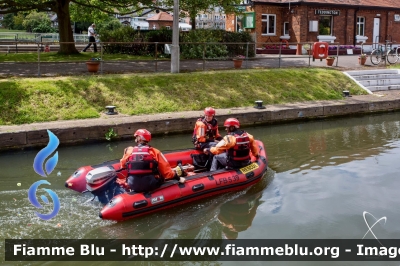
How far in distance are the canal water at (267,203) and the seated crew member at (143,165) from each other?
586mm

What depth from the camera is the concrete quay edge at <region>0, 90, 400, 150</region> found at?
11.7 meters

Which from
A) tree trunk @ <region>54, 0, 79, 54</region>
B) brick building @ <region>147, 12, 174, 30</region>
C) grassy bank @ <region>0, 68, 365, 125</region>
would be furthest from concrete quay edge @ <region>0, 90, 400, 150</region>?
brick building @ <region>147, 12, 174, 30</region>

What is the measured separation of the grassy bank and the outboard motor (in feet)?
18.0

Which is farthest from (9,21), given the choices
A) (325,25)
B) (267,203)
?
(267,203)

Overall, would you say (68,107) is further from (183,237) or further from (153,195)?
(183,237)

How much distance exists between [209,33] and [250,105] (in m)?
Result: 8.63

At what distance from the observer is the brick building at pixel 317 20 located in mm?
29672

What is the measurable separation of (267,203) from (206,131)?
2369 millimetres

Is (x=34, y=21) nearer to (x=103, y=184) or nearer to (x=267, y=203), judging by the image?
(x=103, y=184)

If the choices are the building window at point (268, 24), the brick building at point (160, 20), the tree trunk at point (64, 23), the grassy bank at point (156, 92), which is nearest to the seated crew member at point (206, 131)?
the grassy bank at point (156, 92)

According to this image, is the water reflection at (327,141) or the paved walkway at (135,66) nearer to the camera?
the water reflection at (327,141)

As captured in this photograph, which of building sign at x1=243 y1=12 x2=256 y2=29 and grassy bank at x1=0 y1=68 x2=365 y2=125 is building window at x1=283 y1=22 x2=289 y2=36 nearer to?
building sign at x1=243 y1=12 x2=256 y2=29

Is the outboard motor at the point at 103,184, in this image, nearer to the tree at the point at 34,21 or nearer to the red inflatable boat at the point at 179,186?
the red inflatable boat at the point at 179,186

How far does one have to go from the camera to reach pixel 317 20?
30094 mm
